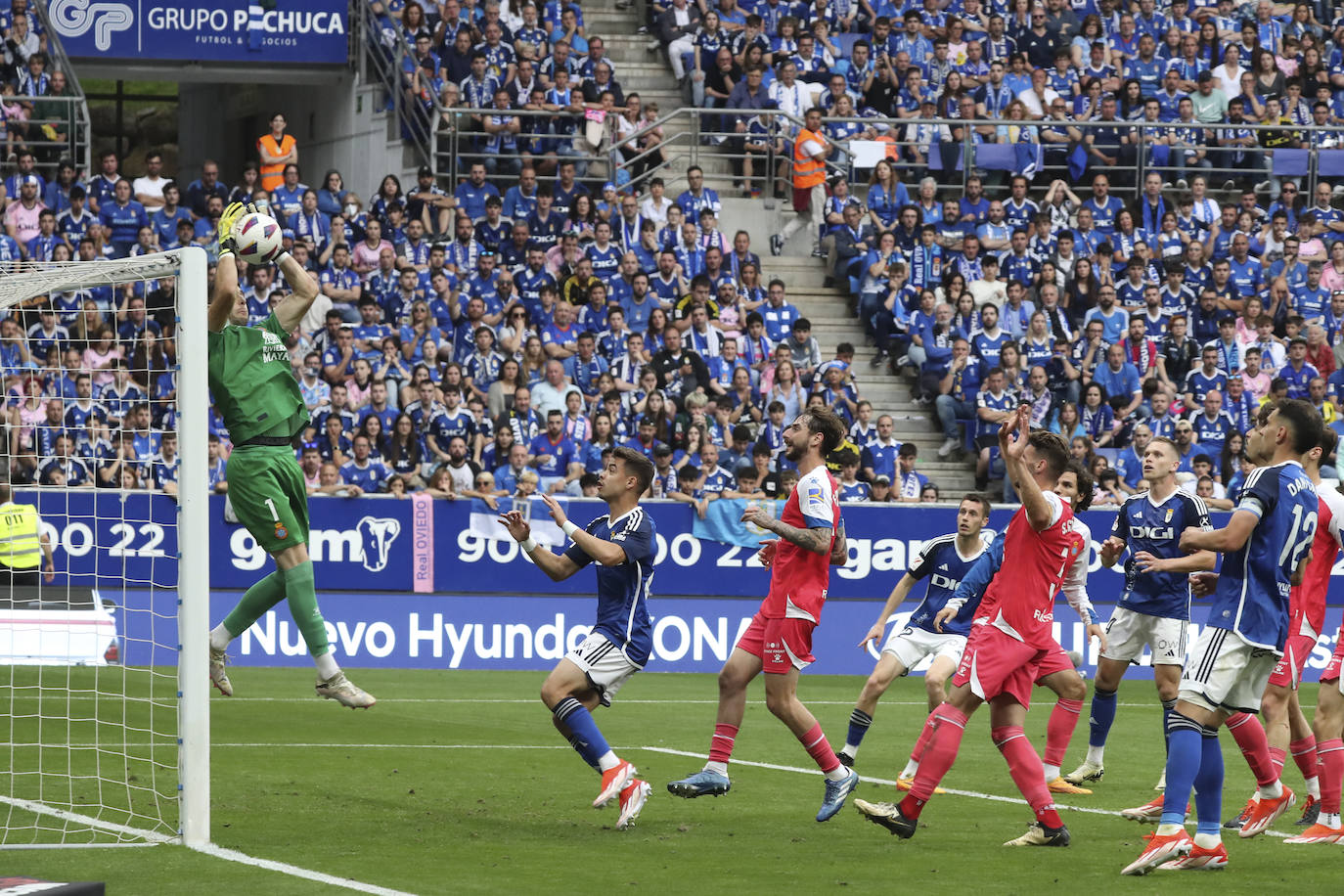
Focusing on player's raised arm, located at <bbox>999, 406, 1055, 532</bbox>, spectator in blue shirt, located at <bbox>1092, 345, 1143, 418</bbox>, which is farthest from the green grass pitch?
spectator in blue shirt, located at <bbox>1092, 345, 1143, 418</bbox>

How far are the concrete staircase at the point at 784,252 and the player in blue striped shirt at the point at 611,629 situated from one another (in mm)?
→ 12990

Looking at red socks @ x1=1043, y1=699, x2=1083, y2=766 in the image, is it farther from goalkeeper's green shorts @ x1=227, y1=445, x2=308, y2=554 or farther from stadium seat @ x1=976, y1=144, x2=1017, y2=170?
stadium seat @ x1=976, y1=144, x2=1017, y2=170

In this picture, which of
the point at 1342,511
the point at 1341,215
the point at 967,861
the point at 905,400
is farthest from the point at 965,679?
the point at 1341,215

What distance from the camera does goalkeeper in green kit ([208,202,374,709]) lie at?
987 centimetres

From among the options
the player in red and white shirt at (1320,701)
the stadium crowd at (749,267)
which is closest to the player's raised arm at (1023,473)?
the player in red and white shirt at (1320,701)

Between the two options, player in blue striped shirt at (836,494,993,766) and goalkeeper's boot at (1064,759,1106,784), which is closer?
player in blue striped shirt at (836,494,993,766)

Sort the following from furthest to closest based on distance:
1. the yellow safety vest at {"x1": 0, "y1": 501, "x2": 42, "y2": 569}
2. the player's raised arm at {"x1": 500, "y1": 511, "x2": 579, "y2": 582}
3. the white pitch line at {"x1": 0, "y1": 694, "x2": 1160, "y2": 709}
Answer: the yellow safety vest at {"x1": 0, "y1": 501, "x2": 42, "y2": 569}
the white pitch line at {"x1": 0, "y1": 694, "x2": 1160, "y2": 709}
the player's raised arm at {"x1": 500, "y1": 511, "x2": 579, "y2": 582}

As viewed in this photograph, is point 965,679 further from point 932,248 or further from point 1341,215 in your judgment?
point 1341,215

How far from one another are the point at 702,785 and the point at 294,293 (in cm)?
340

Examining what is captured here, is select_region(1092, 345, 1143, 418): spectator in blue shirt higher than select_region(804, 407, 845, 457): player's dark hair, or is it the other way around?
select_region(804, 407, 845, 457): player's dark hair

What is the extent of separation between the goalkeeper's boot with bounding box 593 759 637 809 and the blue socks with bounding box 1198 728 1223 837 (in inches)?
113

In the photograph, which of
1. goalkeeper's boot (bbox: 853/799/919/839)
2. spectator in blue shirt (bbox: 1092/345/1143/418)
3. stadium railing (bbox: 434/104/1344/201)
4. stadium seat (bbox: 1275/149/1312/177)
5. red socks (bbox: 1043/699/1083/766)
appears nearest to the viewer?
goalkeeper's boot (bbox: 853/799/919/839)

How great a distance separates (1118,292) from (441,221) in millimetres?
8812

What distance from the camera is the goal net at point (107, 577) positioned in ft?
28.4
